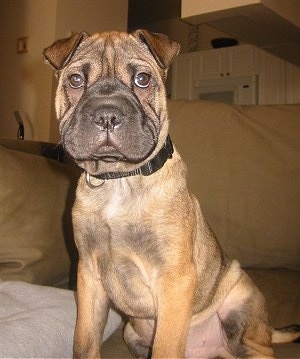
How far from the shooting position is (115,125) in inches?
48.9

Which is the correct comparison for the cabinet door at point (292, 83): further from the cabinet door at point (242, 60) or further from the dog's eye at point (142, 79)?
the dog's eye at point (142, 79)

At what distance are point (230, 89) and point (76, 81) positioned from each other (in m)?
6.28

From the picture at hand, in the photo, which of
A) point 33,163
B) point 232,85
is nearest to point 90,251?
point 33,163

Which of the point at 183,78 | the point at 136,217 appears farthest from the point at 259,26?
the point at 183,78

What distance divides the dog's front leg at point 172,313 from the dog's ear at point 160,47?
0.66 metres

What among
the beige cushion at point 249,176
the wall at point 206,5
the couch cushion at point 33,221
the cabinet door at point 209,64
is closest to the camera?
the couch cushion at point 33,221

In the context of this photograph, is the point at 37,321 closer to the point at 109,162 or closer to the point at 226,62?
the point at 109,162

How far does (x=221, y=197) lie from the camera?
88.2 inches

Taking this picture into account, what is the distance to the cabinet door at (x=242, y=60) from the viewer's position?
7074 millimetres

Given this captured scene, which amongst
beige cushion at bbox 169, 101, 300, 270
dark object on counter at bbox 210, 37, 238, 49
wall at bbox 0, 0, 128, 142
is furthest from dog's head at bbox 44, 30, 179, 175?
dark object on counter at bbox 210, 37, 238, 49

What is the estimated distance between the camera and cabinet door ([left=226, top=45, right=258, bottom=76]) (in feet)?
23.2

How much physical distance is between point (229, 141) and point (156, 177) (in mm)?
958

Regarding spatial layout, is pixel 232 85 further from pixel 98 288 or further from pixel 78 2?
pixel 98 288

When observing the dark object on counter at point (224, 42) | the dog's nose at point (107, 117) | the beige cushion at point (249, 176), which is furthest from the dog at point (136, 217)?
the dark object on counter at point (224, 42)
